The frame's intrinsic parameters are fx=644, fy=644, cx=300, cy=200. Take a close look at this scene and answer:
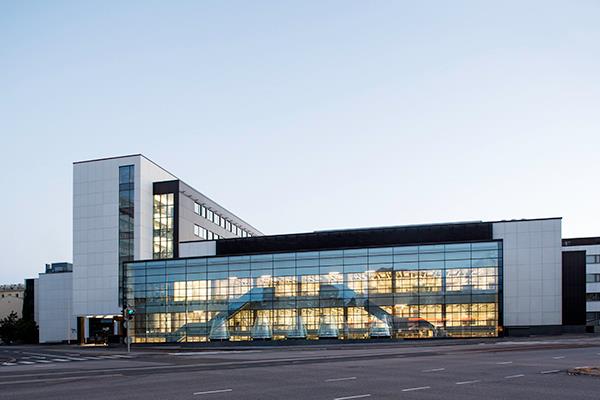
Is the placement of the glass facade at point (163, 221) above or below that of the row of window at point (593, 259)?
above

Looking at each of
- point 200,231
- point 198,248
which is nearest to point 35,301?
point 200,231

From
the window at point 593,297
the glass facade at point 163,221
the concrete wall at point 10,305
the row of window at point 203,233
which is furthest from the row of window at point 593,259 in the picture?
the concrete wall at point 10,305

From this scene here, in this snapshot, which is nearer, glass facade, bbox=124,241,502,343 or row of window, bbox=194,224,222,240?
glass facade, bbox=124,241,502,343

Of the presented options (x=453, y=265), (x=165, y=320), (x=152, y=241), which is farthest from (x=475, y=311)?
(x=152, y=241)

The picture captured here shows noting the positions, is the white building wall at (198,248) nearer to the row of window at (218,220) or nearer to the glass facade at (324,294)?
the glass facade at (324,294)

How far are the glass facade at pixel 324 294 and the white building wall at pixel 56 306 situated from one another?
85.3ft

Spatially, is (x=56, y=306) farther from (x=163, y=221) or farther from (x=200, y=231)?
(x=163, y=221)

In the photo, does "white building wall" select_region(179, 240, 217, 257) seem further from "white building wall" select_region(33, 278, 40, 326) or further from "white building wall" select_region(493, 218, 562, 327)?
"white building wall" select_region(33, 278, 40, 326)

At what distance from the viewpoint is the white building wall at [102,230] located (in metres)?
83.8

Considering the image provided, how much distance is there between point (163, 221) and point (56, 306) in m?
26.4

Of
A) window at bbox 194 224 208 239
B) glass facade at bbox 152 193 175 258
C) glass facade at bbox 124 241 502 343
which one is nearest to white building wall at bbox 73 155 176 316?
glass facade at bbox 152 193 175 258

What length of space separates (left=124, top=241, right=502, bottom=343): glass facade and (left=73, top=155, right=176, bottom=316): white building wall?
7.87 metres

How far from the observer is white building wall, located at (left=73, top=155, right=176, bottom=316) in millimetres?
83812

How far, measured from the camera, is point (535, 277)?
6825cm
